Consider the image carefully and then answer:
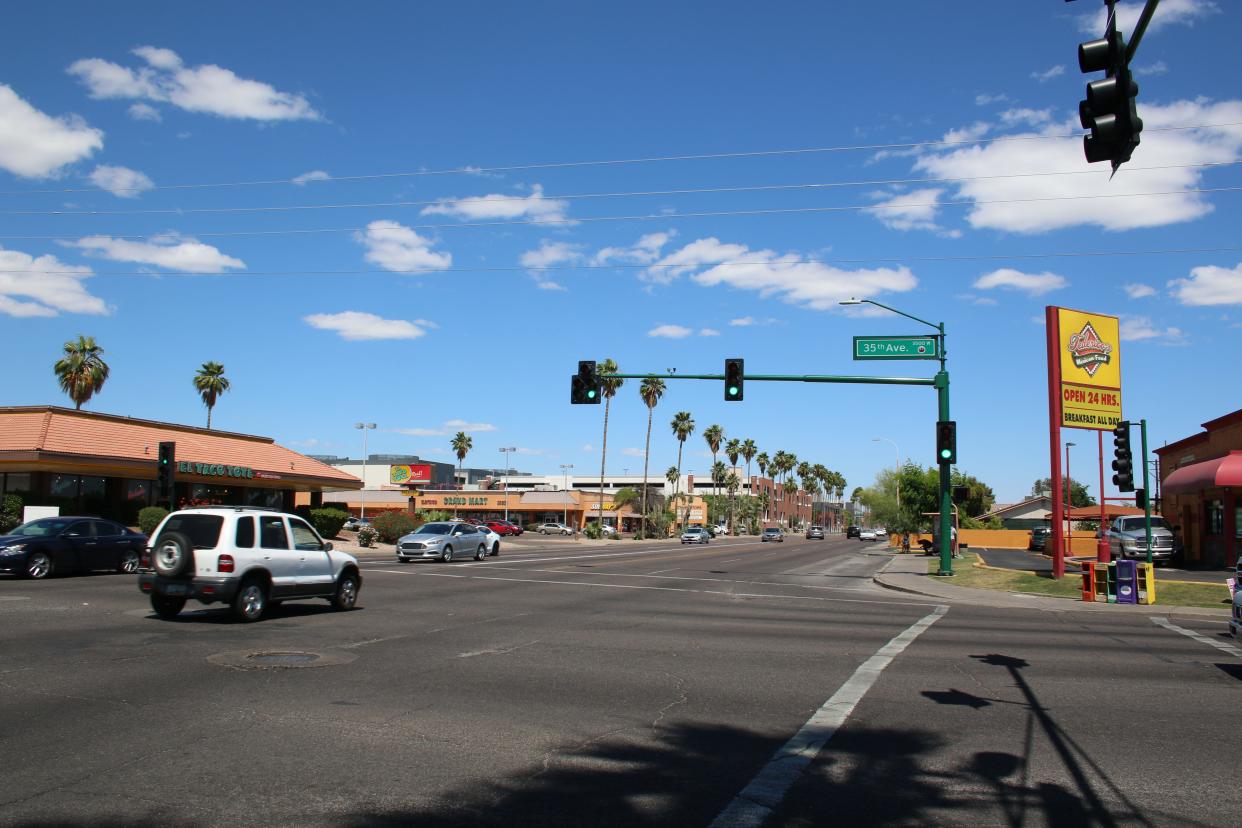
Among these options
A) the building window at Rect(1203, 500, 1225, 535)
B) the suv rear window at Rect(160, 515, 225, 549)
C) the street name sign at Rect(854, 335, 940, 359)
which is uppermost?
the street name sign at Rect(854, 335, 940, 359)

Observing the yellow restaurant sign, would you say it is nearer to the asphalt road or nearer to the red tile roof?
the asphalt road

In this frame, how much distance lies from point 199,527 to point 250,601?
1.38 m

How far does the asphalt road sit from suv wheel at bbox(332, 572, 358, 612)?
727 mm

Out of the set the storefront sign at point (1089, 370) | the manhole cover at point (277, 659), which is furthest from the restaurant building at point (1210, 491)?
the manhole cover at point (277, 659)

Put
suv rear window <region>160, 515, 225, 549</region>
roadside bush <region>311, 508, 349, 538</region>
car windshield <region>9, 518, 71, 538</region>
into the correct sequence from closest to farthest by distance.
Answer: suv rear window <region>160, 515, 225, 549</region> → car windshield <region>9, 518, 71, 538</region> → roadside bush <region>311, 508, 349, 538</region>

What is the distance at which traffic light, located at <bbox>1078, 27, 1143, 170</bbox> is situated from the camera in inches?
329

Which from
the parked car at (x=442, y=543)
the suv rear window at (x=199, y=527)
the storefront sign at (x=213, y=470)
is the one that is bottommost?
the parked car at (x=442, y=543)

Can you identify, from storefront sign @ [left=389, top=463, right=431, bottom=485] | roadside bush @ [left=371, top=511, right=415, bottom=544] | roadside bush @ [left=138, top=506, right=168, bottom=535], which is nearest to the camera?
roadside bush @ [left=138, top=506, right=168, bottom=535]

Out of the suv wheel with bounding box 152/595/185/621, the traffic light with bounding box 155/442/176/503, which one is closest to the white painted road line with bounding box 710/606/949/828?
the suv wheel with bounding box 152/595/185/621

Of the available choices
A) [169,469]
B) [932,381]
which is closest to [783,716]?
[932,381]

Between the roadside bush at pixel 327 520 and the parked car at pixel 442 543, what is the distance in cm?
1346

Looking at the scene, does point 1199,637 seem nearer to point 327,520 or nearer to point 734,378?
point 734,378

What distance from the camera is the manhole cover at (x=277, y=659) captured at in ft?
34.2

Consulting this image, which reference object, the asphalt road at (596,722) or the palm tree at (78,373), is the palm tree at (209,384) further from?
the asphalt road at (596,722)
